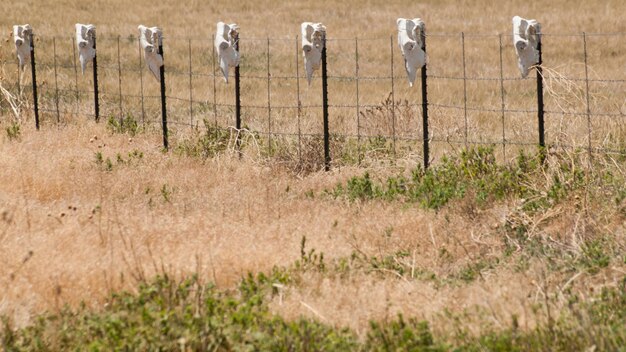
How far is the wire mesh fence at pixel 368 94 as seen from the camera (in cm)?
1227

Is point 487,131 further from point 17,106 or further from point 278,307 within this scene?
point 278,307

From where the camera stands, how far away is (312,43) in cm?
1248

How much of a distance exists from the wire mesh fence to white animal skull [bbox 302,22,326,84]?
0.84ft

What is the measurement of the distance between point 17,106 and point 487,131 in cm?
739

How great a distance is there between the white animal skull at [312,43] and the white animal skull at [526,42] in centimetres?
244

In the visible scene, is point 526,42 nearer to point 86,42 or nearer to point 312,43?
point 312,43

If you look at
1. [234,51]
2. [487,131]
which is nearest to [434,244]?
[234,51]

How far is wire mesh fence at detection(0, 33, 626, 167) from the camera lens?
40.3 feet

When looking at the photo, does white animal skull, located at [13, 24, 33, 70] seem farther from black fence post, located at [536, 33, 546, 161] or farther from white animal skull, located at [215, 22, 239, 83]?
black fence post, located at [536, 33, 546, 161]

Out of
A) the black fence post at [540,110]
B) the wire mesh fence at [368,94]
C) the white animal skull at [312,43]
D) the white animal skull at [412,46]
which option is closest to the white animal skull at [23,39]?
the wire mesh fence at [368,94]

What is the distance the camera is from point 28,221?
8.75 m

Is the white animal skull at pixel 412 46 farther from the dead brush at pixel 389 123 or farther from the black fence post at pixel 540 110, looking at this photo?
the dead brush at pixel 389 123

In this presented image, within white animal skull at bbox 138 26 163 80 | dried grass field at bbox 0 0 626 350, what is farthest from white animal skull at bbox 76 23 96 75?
white animal skull at bbox 138 26 163 80

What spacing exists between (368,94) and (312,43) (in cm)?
1065
